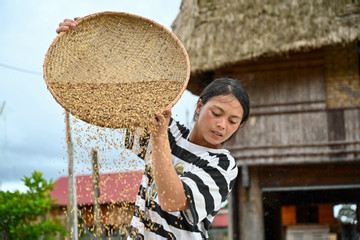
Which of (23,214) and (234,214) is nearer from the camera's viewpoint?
(23,214)

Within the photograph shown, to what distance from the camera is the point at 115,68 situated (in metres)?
2.55

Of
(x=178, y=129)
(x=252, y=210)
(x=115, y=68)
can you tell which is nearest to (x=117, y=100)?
(x=178, y=129)

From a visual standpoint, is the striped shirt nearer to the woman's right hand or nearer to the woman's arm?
the woman's arm

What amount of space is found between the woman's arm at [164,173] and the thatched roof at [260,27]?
229 inches

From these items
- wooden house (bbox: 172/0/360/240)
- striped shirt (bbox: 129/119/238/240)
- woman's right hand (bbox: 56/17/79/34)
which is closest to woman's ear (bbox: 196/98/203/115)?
striped shirt (bbox: 129/119/238/240)

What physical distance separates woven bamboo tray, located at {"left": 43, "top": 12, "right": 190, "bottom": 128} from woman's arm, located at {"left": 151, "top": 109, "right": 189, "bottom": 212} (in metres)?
0.21

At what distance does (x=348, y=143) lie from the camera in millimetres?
7184

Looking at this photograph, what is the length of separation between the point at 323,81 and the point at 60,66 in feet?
19.3

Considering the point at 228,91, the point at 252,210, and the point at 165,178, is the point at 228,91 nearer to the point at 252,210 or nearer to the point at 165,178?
the point at 165,178

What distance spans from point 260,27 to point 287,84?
1.00 m

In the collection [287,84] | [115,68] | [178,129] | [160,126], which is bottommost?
[160,126]

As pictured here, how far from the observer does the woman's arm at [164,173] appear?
173cm

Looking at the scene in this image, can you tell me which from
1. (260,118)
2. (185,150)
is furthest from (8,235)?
(185,150)

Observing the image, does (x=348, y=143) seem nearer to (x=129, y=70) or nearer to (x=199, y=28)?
(x=199, y=28)
